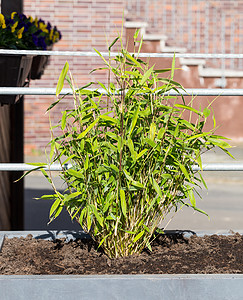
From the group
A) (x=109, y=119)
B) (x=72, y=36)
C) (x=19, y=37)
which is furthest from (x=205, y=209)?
(x=109, y=119)

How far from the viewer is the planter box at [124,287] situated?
1.73 metres

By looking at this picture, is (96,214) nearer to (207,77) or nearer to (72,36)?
(72,36)

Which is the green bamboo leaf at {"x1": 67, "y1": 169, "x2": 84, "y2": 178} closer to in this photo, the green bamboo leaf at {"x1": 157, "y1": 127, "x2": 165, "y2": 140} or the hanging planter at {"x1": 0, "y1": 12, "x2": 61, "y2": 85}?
the green bamboo leaf at {"x1": 157, "y1": 127, "x2": 165, "y2": 140}

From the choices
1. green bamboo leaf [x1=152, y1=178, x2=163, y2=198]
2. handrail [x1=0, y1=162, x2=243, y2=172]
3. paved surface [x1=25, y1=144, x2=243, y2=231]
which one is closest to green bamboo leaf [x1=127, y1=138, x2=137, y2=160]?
green bamboo leaf [x1=152, y1=178, x2=163, y2=198]

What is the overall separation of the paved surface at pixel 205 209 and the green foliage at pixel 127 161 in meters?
3.16

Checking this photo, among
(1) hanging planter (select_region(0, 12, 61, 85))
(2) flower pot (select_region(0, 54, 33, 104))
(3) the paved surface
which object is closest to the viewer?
(2) flower pot (select_region(0, 54, 33, 104))

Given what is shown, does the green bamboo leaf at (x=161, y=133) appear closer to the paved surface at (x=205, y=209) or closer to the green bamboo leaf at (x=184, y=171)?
the green bamboo leaf at (x=184, y=171)

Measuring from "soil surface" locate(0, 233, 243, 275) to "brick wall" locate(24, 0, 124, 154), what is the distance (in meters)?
7.52

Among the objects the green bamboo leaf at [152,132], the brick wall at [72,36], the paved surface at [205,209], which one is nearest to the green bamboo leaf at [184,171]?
the green bamboo leaf at [152,132]

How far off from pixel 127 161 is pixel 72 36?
8062 millimetres

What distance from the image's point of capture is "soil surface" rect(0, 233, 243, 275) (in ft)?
6.49

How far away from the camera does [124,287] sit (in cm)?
173

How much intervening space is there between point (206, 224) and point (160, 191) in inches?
158

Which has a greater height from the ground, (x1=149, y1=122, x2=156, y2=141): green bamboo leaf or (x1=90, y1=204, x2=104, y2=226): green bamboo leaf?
(x1=149, y1=122, x2=156, y2=141): green bamboo leaf
